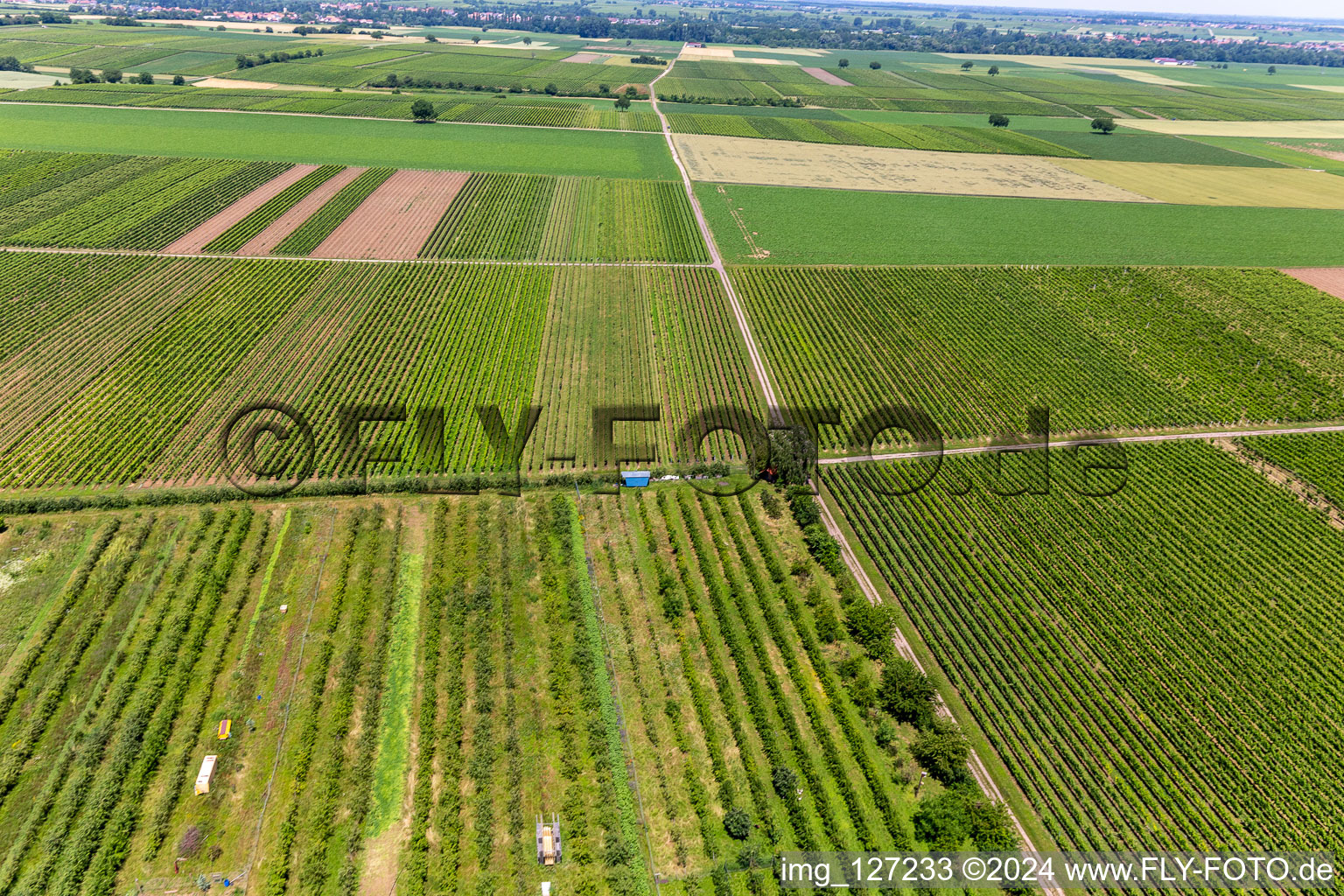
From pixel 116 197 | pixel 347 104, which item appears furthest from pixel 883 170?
pixel 116 197

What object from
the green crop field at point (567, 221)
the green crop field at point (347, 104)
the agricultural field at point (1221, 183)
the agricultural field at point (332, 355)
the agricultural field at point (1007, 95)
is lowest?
the agricultural field at point (332, 355)

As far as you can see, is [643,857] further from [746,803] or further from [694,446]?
[694,446]

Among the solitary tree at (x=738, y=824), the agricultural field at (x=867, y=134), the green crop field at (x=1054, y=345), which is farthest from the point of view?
the agricultural field at (x=867, y=134)

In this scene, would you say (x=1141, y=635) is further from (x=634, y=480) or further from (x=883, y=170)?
(x=883, y=170)

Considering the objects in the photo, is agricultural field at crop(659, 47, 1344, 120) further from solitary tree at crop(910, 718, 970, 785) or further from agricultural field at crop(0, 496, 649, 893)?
solitary tree at crop(910, 718, 970, 785)

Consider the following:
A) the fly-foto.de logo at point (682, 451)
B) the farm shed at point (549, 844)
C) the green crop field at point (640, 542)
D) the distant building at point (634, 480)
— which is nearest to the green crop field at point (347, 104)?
the green crop field at point (640, 542)

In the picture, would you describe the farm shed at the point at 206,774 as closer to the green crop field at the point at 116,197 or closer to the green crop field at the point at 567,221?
the green crop field at the point at 567,221
